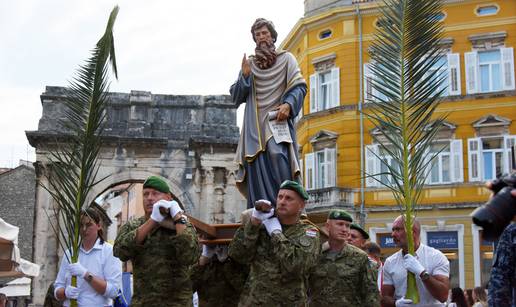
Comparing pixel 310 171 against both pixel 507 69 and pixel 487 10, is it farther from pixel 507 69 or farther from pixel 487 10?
pixel 487 10

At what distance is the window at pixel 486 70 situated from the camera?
1067 inches

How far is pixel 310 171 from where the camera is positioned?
29828 mm

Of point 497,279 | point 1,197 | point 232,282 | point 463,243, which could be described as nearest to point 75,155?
point 232,282

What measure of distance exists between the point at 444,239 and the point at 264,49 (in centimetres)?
2091

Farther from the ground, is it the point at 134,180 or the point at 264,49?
the point at 264,49

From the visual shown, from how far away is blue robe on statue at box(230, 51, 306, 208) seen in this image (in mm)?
7379

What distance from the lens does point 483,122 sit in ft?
88.6

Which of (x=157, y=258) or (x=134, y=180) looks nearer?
(x=157, y=258)

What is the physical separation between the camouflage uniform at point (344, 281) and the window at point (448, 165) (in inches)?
813

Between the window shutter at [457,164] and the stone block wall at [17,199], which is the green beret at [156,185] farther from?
the stone block wall at [17,199]

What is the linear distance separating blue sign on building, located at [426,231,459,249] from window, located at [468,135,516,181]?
214cm

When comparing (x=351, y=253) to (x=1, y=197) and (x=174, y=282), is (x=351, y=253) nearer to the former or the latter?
(x=174, y=282)

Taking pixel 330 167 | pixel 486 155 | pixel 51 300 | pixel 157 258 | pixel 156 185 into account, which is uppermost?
pixel 486 155

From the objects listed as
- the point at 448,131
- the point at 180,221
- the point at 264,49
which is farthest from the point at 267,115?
the point at 448,131
